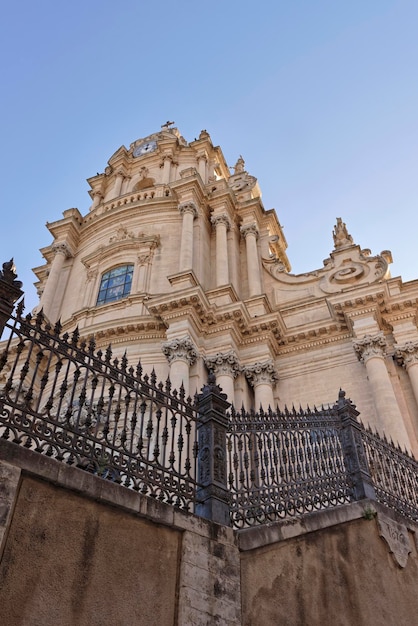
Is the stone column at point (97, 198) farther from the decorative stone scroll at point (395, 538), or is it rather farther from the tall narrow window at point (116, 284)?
the decorative stone scroll at point (395, 538)

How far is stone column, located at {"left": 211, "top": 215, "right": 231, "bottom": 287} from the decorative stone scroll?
1123cm

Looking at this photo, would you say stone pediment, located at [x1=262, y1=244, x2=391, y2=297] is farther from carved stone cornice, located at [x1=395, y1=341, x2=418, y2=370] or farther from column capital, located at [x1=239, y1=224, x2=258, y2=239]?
carved stone cornice, located at [x1=395, y1=341, x2=418, y2=370]

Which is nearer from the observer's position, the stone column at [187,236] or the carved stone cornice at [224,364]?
the carved stone cornice at [224,364]

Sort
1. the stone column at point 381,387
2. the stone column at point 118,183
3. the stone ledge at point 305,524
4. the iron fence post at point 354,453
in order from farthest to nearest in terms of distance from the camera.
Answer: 1. the stone column at point 118,183
2. the stone column at point 381,387
3. the iron fence post at point 354,453
4. the stone ledge at point 305,524

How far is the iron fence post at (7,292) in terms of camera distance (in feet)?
17.8

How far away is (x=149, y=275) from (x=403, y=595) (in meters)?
14.3

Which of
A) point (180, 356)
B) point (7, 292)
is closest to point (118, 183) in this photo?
point (180, 356)

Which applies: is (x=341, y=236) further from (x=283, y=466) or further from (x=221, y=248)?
(x=283, y=466)

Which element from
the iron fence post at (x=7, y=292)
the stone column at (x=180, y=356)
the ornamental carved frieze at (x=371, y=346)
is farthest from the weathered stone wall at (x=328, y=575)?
the stone column at (x=180, y=356)

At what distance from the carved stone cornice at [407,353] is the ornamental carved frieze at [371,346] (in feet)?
1.29

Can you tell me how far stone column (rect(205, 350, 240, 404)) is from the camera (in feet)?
49.0

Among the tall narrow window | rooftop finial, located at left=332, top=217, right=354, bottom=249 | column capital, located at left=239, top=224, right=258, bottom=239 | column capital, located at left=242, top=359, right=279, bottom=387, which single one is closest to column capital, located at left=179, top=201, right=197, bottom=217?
column capital, located at left=239, top=224, right=258, bottom=239

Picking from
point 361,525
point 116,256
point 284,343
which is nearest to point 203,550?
point 361,525

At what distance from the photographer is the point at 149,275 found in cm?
1942
